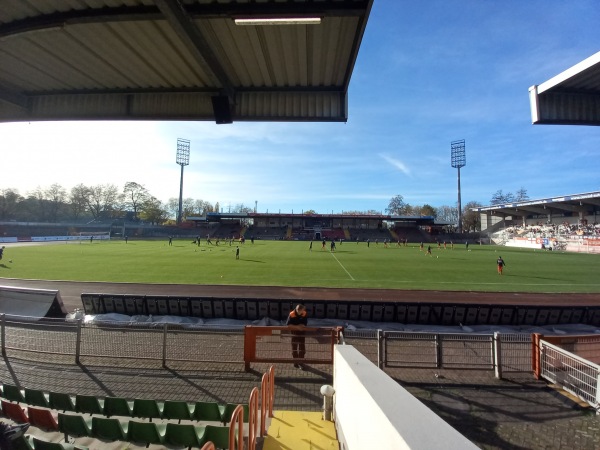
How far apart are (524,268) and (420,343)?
25.4m

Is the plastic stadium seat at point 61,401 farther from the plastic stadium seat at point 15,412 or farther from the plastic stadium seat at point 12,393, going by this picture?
the plastic stadium seat at point 12,393

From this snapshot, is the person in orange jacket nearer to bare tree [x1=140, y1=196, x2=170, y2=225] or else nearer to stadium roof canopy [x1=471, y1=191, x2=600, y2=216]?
stadium roof canopy [x1=471, y1=191, x2=600, y2=216]

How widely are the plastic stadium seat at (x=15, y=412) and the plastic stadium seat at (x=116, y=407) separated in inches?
41.0

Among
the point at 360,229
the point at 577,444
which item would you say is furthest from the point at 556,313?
the point at 360,229

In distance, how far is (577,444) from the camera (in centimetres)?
470

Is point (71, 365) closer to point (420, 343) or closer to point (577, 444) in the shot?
point (420, 343)

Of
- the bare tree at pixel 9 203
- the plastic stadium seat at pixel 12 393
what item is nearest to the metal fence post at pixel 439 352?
the plastic stadium seat at pixel 12 393

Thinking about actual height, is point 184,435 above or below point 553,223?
below

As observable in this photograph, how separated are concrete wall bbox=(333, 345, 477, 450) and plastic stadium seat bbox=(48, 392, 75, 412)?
4.67m

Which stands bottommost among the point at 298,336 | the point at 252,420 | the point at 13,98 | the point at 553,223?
the point at 298,336

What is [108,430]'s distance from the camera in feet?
13.7

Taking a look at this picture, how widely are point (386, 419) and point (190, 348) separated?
7.61m

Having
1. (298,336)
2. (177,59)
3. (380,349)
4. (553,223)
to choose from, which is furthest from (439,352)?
(553,223)

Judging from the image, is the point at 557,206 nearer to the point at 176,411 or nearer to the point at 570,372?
the point at 570,372
